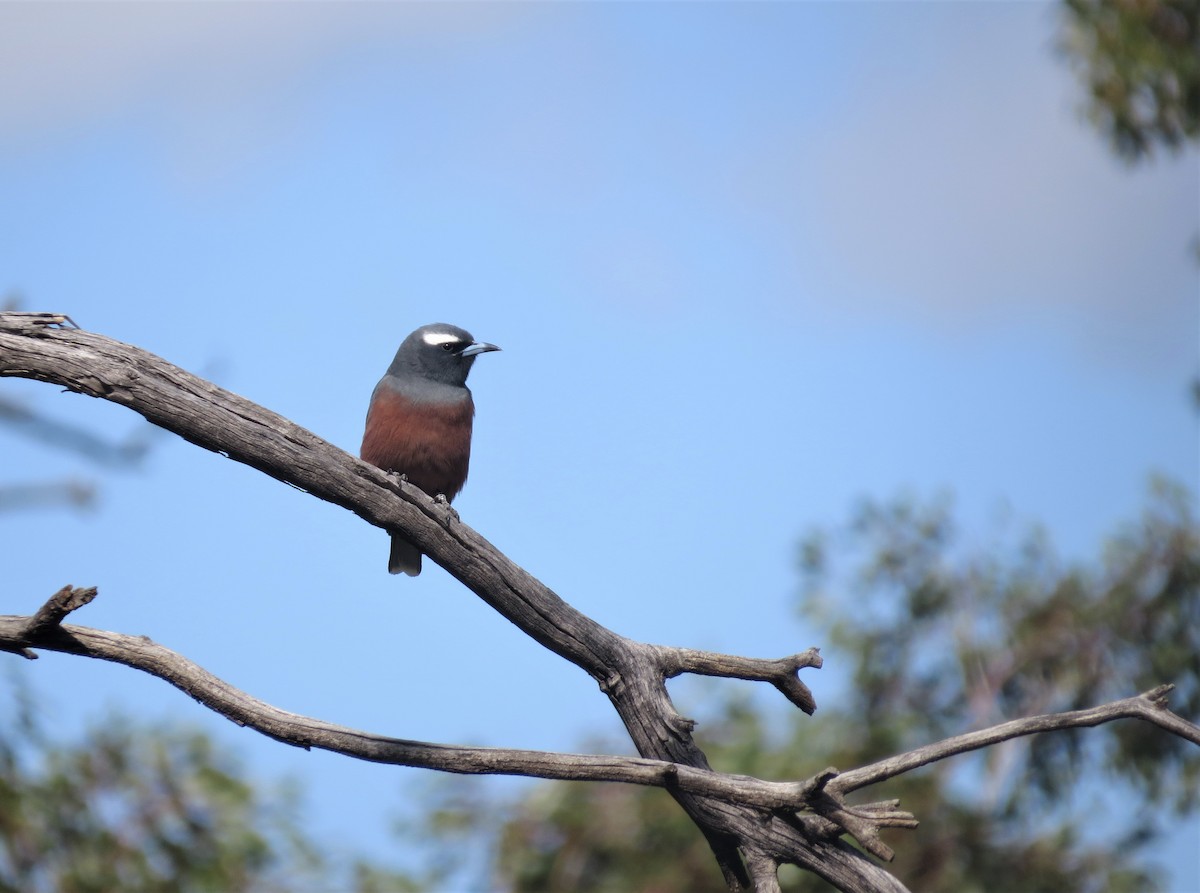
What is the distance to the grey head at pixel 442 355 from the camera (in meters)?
8.21

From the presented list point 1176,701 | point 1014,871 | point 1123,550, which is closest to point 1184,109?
point 1123,550

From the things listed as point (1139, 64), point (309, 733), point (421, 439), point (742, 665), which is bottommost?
point (309, 733)

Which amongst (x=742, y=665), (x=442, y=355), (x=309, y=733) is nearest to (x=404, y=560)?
(x=442, y=355)

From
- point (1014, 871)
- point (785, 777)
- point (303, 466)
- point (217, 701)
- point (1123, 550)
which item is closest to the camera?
point (217, 701)

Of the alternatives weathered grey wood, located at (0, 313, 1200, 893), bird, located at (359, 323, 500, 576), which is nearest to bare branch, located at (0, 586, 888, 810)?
weathered grey wood, located at (0, 313, 1200, 893)

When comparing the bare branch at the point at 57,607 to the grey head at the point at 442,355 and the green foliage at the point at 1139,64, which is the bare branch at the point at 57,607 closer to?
the grey head at the point at 442,355

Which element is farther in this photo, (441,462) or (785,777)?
(785,777)

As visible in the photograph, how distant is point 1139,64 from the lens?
46.2ft

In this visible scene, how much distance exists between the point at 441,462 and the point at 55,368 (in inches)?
124

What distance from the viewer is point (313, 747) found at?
15.4ft

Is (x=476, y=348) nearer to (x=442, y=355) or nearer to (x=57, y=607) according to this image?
(x=442, y=355)

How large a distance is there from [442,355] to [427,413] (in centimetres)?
61

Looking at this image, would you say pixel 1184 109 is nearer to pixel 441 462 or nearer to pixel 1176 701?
pixel 1176 701

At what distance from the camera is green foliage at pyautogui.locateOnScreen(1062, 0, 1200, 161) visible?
45.9 feet
